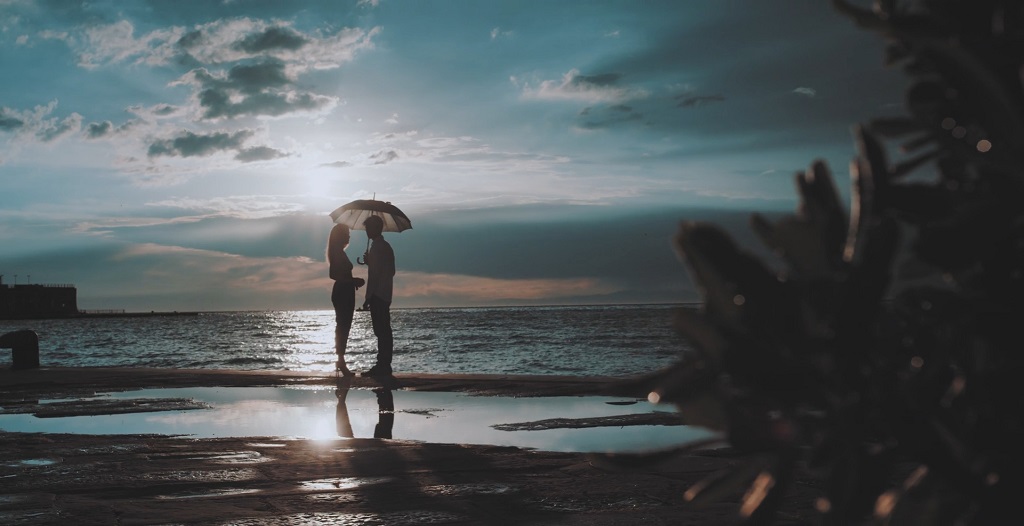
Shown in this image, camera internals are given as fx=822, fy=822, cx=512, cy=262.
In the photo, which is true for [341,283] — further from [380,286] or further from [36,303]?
[36,303]

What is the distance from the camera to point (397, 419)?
24.2 feet

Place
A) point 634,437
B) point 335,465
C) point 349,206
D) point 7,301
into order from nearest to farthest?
point 335,465 → point 634,437 → point 349,206 → point 7,301

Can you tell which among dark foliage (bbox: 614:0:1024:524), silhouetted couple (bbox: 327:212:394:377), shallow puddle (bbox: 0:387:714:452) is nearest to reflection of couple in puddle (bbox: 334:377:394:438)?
shallow puddle (bbox: 0:387:714:452)

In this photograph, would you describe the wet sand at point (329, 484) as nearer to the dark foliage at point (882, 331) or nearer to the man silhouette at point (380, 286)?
the dark foliage at point (882, 331)

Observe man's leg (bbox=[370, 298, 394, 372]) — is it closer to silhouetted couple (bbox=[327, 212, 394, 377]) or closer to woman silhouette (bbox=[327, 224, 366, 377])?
silhouetted couple (bbox=[327, 212, 394, 377])

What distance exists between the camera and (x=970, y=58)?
2.15ft

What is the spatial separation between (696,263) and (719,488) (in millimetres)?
232

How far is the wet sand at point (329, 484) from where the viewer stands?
372cm

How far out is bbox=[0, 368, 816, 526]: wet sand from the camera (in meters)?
3.72

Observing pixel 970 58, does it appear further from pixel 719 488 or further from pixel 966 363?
pixel 719 488

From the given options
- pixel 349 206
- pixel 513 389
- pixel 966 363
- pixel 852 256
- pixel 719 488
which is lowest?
pixel 513 389

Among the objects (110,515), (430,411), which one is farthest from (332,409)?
(110,515)

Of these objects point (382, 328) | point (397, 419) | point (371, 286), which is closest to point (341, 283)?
point (371, 286)

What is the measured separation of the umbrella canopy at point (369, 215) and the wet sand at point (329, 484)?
702cm
